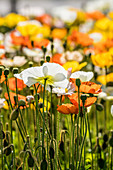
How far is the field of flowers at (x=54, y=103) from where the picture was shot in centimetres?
97

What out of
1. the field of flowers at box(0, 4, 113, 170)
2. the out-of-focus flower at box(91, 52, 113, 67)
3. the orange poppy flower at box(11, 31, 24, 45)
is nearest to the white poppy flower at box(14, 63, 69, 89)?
the field of flowers at box(0, 4, 113, 170)

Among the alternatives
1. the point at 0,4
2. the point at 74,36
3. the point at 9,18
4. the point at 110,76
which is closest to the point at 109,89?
the point at 110,76

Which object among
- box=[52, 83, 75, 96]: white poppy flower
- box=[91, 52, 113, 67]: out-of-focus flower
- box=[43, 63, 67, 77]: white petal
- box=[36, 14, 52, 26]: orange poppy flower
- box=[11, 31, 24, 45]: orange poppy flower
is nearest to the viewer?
box=[43, 63, 67, 77]: white petal

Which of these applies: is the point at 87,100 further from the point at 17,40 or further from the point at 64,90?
the point at 17,40

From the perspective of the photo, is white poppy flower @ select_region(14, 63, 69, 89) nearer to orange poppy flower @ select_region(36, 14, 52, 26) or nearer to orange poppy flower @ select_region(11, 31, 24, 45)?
orange poppy flower @ select_region(11, 31, 24, 45)

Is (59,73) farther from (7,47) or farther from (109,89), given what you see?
(7,47)

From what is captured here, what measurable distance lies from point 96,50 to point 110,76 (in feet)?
1.53

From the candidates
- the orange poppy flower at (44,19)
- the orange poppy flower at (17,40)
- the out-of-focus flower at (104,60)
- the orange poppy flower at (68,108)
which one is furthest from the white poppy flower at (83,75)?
the orange poppy flower at (44,19)

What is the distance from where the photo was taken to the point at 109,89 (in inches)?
55.6

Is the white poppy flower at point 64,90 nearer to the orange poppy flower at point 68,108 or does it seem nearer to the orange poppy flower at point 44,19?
the orange poppy flower at point 68,108

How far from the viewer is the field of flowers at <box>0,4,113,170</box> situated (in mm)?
967

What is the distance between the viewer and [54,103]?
138 cm

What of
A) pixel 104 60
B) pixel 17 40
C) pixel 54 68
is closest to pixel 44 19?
pixel 17 40

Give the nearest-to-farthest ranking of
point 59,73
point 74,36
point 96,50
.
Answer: point 59,73
point 96,50
point 74,36
